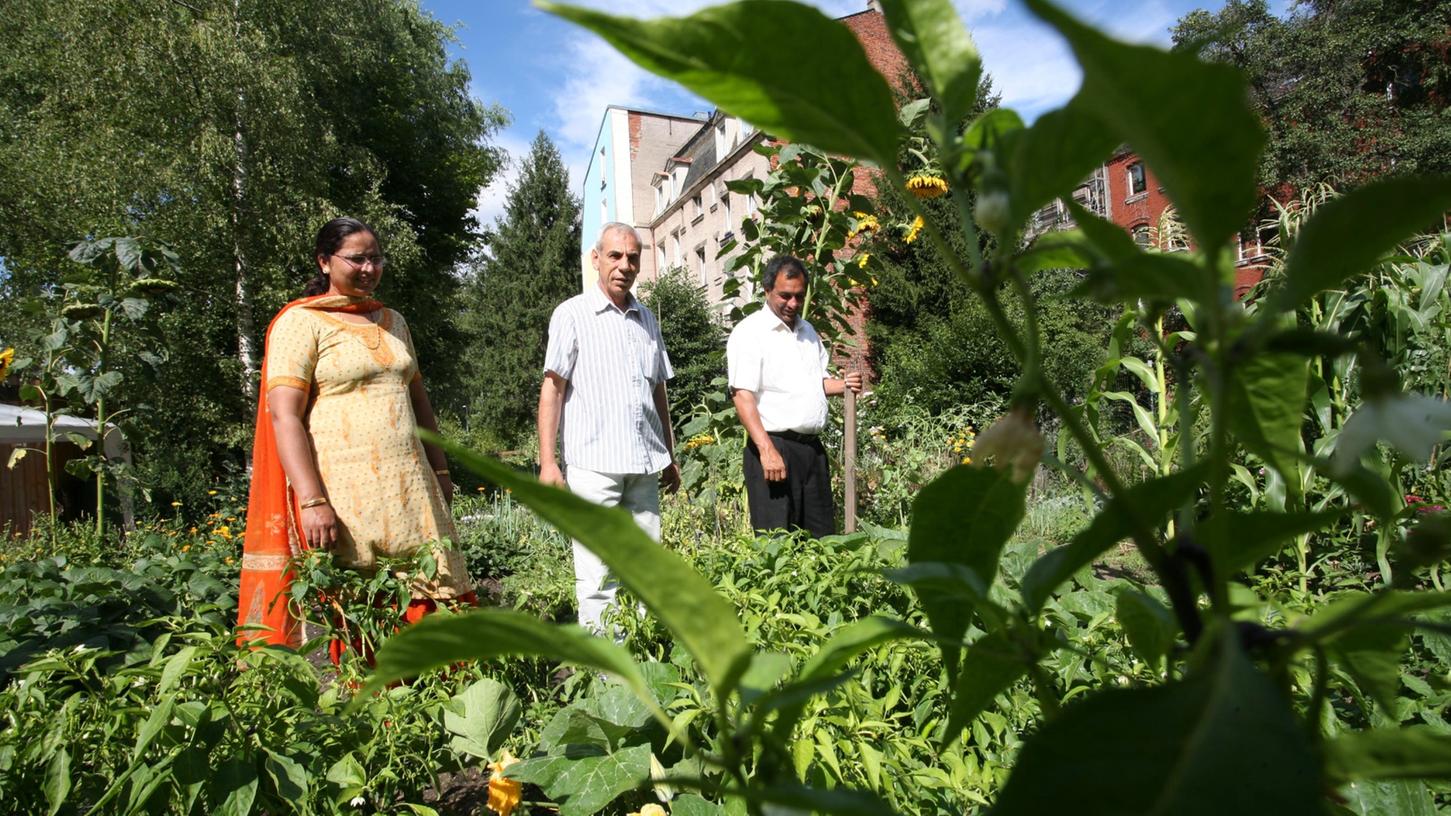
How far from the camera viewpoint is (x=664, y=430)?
3490mm

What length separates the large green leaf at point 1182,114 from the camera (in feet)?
0.69

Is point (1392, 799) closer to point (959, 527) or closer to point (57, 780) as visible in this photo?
point (959, 527)

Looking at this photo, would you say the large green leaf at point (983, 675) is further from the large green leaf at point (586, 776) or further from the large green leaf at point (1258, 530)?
the large green leaf at point (586, 776)

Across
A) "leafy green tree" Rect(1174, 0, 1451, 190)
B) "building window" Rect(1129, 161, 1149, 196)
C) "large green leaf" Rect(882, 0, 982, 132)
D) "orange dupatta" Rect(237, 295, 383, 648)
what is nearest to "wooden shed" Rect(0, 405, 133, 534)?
"orange dupatta" Rect(237, 295, 383, 648)

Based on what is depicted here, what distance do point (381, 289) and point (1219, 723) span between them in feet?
46.1

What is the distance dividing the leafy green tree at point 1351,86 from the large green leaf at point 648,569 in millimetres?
20584

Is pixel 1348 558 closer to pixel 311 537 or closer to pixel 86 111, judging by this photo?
pixel 311 537

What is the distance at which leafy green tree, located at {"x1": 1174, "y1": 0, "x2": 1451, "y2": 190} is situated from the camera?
55.6 ft

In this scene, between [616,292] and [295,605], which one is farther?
[616,292]

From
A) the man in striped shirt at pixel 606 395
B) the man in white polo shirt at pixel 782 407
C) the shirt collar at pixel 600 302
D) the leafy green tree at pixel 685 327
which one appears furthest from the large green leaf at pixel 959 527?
the leafy green tree at pixel 685 327

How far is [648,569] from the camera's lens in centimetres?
28

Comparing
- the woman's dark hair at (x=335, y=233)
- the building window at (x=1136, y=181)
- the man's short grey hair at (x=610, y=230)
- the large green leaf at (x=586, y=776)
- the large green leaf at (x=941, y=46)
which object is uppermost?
the building window at (x=1136, y=181)

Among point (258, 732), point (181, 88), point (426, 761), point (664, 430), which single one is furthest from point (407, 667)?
point (181, 88)

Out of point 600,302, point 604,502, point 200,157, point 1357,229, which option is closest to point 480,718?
point 1357,229
